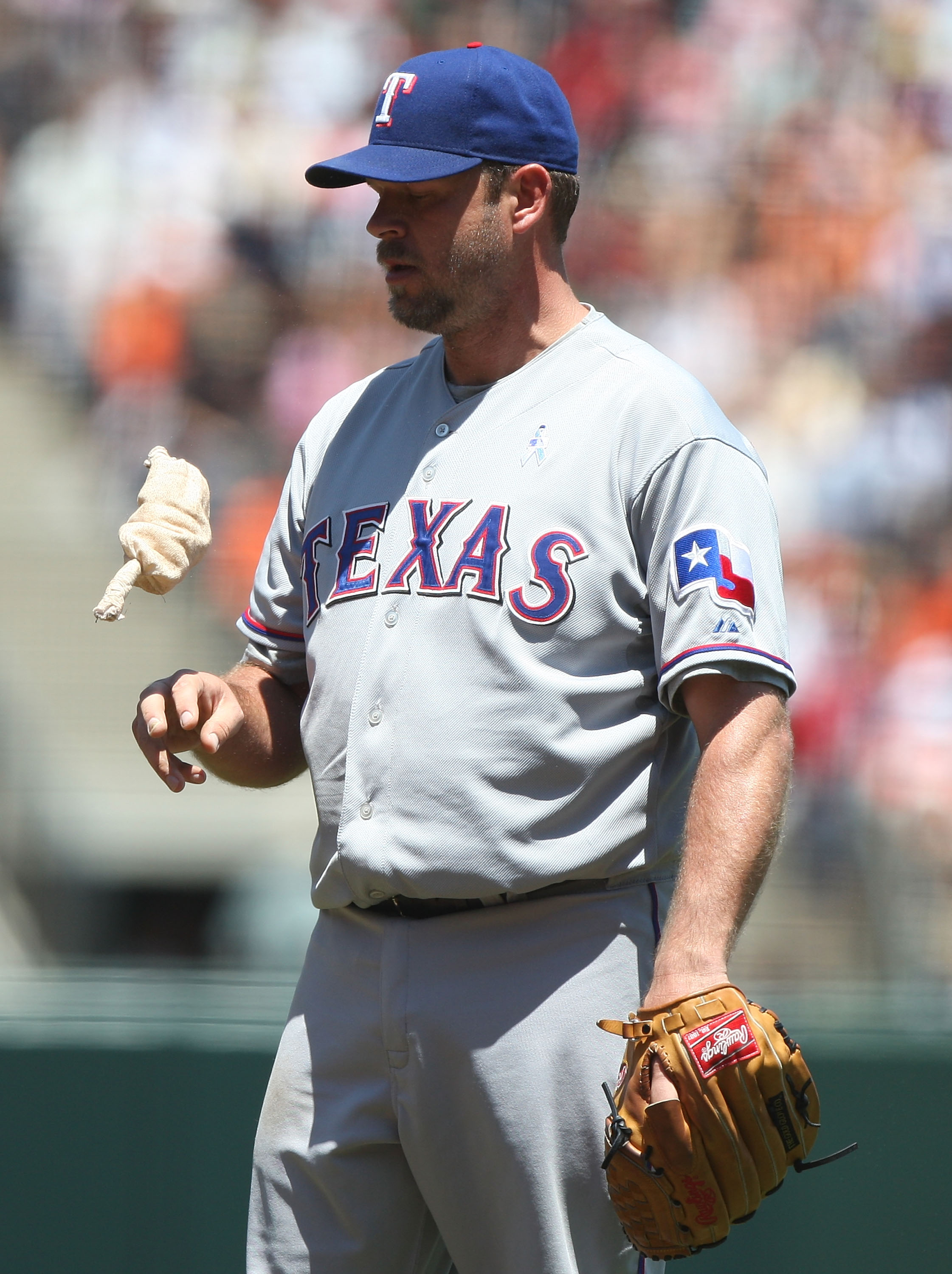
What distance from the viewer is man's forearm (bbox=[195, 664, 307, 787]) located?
1804 millimetres

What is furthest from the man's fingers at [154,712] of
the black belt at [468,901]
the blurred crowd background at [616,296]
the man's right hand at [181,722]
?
the blurred crowd background at [616,296]

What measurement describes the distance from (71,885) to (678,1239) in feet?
5.51

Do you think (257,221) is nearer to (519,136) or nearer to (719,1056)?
(519,136)

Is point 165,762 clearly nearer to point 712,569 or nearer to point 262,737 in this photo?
point 262,737

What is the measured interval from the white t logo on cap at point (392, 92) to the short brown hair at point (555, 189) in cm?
14

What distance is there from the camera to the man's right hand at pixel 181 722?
1.63 meters

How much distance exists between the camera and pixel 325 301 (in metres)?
2.91

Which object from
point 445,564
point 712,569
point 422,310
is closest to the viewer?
point 712,569

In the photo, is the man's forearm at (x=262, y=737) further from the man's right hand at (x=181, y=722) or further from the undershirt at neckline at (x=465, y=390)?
the undershirt at neckline at (x=465, y=390)

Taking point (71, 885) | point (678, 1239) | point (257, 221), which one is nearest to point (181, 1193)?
point (71, 885)

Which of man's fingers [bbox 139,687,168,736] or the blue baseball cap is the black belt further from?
the blue baseball cap

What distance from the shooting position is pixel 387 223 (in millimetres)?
1687

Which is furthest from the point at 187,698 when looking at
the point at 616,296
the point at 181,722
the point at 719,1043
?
the point at 616,296

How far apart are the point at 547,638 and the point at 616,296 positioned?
1.62 m
